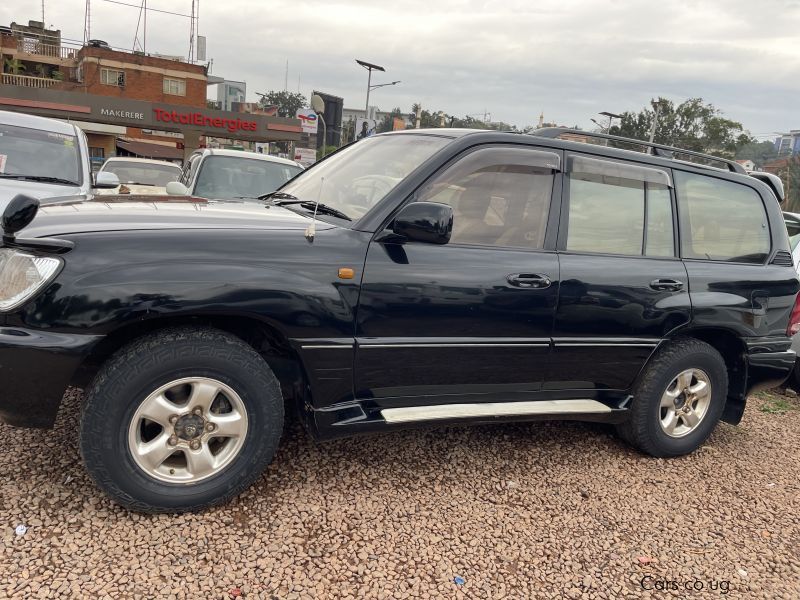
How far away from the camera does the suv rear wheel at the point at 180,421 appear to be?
2.50 m

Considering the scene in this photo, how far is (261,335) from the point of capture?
2918 mm

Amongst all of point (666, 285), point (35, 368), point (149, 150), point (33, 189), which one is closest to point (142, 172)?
point (33, 189)

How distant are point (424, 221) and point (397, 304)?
40cm

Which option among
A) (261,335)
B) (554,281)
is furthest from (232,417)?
(554,281)

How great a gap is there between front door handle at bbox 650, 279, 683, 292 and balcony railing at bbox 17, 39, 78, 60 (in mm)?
57348

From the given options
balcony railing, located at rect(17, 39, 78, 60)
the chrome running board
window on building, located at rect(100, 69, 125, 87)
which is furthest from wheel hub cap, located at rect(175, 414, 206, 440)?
balcony railing, located at rect(17, 39, 78, 60)

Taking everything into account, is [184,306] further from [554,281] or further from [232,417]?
[554,281]

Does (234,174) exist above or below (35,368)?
above

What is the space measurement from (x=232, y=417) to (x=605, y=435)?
2649mm

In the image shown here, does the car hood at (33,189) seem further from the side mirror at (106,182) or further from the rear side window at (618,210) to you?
the rear side window at (618,210)

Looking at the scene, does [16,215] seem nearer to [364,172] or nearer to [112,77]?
[364,172]

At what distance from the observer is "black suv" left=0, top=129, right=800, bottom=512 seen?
2.48 meters

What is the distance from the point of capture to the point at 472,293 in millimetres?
3041

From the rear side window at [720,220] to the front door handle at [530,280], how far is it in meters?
1.15
